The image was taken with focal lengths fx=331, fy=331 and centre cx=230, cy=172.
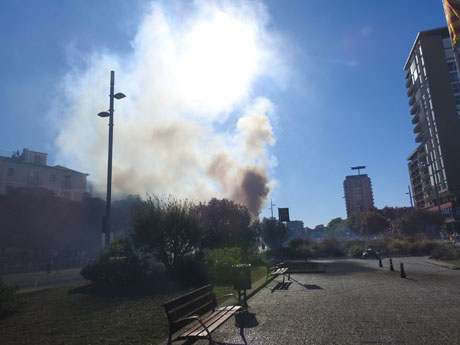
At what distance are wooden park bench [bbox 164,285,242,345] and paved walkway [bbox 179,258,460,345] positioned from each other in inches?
14.2

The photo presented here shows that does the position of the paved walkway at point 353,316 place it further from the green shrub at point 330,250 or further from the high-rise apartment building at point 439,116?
the high-rise apartment building at point 439,116

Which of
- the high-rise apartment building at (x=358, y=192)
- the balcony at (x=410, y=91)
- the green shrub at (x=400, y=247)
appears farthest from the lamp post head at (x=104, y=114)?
the high-rise apartment building at (x=358, y=192)

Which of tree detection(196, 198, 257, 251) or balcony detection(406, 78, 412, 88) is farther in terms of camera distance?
balcony detection(406, 78, 412, 88)

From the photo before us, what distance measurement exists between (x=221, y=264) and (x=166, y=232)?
292 cm

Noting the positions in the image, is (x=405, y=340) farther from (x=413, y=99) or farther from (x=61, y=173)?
(x=413, y=99)

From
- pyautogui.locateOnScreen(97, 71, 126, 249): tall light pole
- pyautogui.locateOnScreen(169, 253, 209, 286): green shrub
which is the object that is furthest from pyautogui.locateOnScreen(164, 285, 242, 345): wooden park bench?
pyautogui.locateOnScreen(97, 71, 126, 249): tall light pole

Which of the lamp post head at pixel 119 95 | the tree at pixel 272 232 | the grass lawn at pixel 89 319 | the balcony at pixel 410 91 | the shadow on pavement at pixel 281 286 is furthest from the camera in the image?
the balcony at pixel 410 91

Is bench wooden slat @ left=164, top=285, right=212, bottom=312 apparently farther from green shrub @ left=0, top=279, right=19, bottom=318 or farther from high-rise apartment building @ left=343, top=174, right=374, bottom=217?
high-rise apartment building @ left=343, top=174, right=374, bottom=217

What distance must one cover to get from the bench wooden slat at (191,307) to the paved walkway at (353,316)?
55 cm

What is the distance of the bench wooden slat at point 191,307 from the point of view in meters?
4.91

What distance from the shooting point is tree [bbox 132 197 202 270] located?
14789mm

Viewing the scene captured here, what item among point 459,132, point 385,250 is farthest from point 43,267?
point 459,132

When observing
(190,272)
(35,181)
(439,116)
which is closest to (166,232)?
(190,272)

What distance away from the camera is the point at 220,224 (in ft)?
91.1
